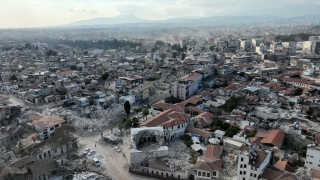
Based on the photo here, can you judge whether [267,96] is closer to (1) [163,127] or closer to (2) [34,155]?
(1) [163,127]

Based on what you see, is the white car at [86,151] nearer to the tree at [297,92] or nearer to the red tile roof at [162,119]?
the red tile roof at [162,119]

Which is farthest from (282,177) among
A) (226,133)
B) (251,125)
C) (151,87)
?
(151,87)

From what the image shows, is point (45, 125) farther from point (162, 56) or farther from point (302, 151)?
point (162, 56)

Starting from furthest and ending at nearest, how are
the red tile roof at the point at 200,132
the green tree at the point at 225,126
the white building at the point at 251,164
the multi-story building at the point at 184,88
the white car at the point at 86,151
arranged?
the multi-story building at the point at 184,88, the green tree at the point at 225,126, the red tile roof at the point at 200,132, the white car at the point at 86,151, the white building at the point at 251,164

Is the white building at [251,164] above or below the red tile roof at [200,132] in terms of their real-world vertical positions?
above

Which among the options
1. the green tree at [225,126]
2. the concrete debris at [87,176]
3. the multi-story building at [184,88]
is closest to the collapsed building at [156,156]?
the concrete debris at [87,176]

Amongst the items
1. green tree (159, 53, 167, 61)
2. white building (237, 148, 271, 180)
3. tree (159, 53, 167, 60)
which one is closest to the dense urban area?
white building (237, 148, 271, 180)

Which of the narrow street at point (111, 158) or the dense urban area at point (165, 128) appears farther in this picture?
the narrow street at point (111, 158)
